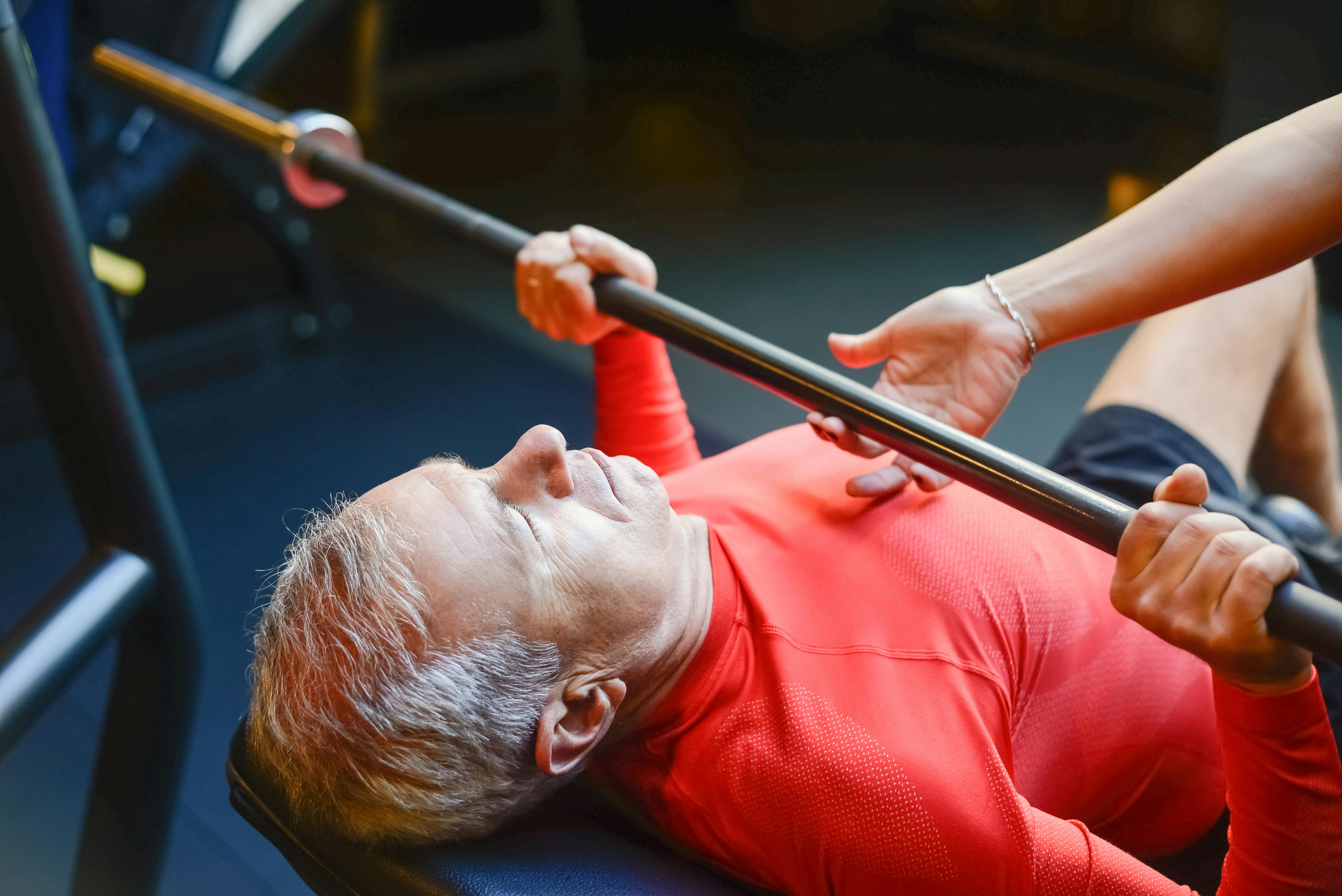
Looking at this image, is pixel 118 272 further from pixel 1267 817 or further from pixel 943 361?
pixel 1267 817

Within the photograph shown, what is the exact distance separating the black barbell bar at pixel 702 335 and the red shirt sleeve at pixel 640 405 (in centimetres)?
16

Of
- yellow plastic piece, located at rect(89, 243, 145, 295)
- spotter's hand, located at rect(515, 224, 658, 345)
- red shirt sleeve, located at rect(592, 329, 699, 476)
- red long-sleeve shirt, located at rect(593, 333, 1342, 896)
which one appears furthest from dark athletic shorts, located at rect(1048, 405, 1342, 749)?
yellow plastic piece, located at rect(89, 243, 145, 295)

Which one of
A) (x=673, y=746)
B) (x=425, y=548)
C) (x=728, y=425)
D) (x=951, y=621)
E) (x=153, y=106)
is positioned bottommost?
(x=728, y=425)

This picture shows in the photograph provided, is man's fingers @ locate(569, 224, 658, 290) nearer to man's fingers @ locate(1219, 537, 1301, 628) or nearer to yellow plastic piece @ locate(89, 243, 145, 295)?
man's fingers @ locate(1219, 537, 1301, 628)

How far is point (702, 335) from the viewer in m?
1.06

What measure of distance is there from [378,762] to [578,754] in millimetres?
174

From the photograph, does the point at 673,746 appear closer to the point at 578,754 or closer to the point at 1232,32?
the point at 578,754

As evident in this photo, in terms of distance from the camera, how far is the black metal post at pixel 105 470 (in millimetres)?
883

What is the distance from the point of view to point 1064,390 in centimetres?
242

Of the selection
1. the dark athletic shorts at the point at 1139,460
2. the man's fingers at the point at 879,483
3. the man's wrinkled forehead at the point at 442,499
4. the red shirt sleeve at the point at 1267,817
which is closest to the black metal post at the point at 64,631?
the man's wrinkled forehead at the point at 442,499

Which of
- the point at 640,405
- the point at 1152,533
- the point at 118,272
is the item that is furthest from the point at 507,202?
the point at 1152,533

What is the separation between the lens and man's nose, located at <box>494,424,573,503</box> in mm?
945

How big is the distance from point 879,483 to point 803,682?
0.79 feet

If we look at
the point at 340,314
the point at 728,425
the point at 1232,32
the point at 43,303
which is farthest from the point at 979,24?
the point at 43,303
